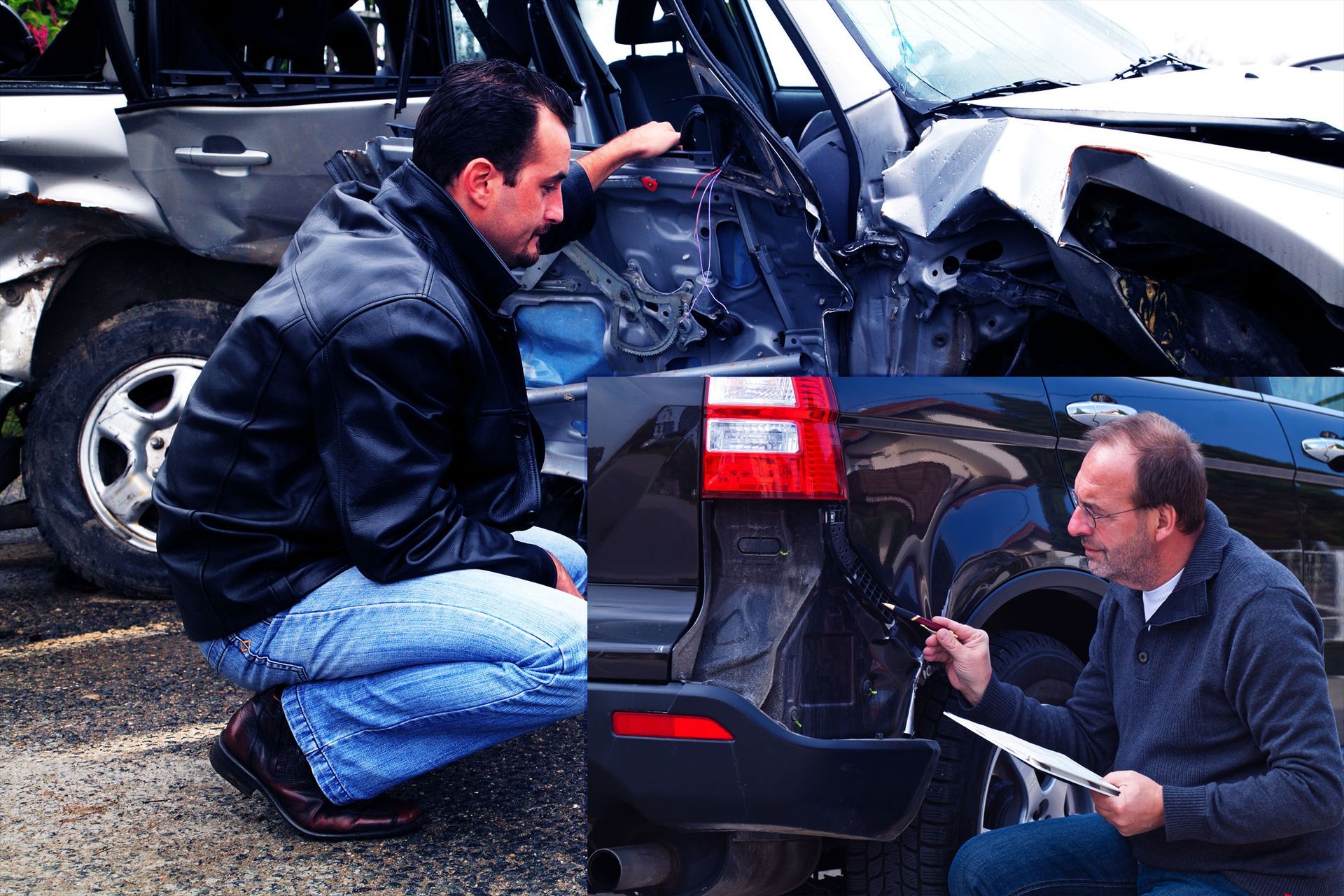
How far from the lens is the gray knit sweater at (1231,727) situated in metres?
1.01

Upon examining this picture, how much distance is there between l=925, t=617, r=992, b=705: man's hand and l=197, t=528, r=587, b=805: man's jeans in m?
0.94

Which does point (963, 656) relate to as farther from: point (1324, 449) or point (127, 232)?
point (127, 232)

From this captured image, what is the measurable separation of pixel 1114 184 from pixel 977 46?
3.78 ft

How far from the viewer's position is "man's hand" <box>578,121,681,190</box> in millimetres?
2904

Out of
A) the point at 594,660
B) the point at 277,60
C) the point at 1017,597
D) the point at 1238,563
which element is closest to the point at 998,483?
the point at 1017,597

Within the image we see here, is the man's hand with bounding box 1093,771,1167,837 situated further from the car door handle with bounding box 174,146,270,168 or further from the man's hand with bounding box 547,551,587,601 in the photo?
the car door handle with bounding box 174,146,270,168

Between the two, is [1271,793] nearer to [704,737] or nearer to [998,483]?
[998,483]

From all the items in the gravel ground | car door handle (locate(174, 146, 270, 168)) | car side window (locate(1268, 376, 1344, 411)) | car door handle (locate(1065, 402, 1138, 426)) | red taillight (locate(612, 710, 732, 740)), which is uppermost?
car door handle (locate(174, 146, 270, 168))

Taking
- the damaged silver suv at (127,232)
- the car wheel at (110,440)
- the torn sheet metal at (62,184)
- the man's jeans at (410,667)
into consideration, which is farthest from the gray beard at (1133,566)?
the torn sheet metal at (62,184)

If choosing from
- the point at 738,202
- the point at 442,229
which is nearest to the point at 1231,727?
the point at 442,229

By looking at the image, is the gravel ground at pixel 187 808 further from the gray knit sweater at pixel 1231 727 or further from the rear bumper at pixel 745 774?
the gray knit sweater at pixel 1231 727

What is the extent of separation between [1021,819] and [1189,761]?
218 mm

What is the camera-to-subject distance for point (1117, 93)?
7.60 ft

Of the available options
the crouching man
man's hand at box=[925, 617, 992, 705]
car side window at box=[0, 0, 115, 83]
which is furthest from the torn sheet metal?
man's hand at box=[925, 617, 992, 705]
